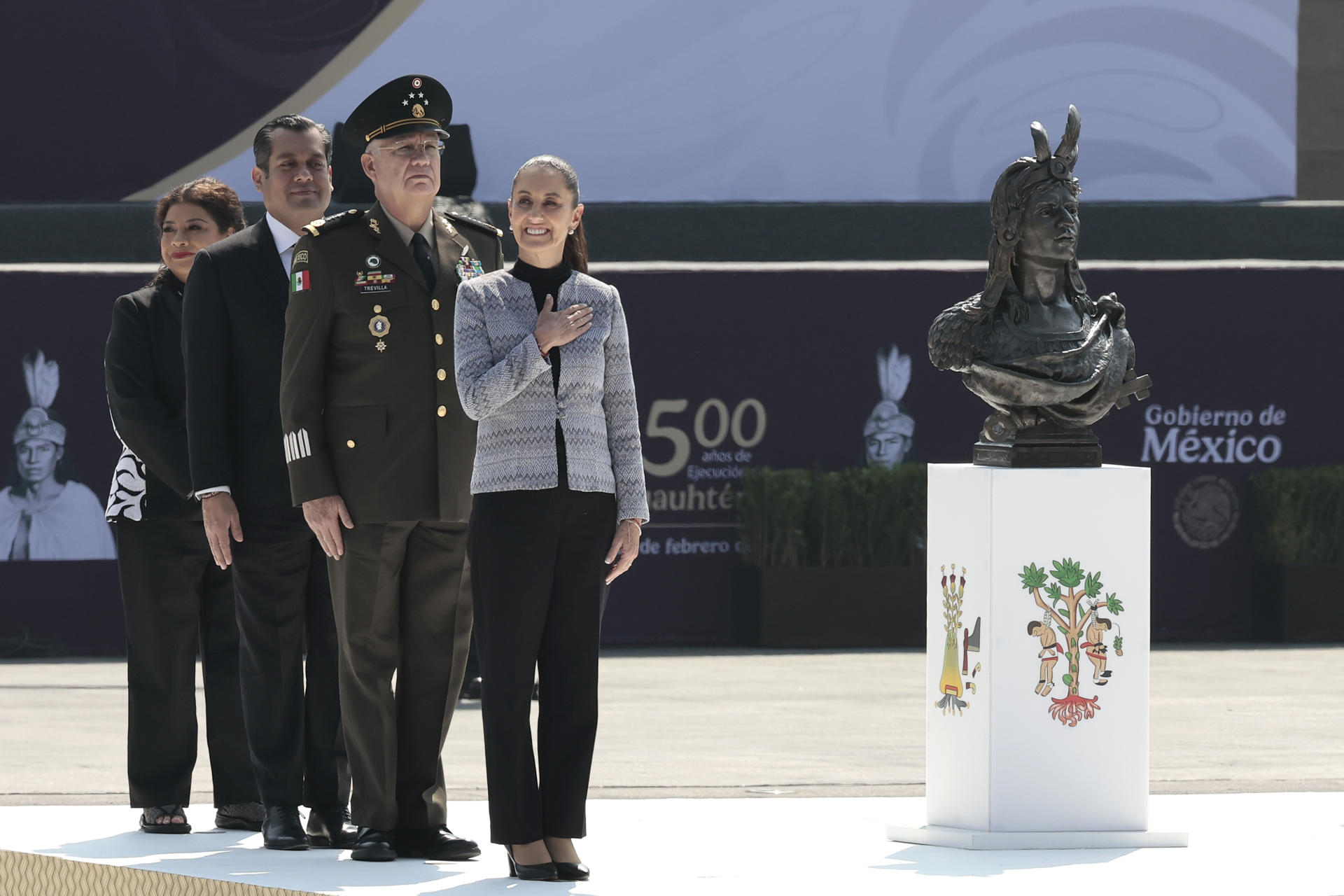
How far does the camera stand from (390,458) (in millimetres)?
5500

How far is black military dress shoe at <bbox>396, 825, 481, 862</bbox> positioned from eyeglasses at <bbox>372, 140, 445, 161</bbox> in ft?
5.91

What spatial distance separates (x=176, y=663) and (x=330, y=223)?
1.41m

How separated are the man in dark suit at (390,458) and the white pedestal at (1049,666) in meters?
1.45

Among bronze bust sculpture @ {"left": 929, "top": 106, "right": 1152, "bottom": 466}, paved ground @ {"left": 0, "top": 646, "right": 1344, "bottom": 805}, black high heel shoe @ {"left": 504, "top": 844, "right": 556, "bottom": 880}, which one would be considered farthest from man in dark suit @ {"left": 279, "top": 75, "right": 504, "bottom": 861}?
paved ground @ {"left": 0, "top": 646, "right": 1344, "bottom": 805}

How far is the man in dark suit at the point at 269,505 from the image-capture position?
572 centimetres

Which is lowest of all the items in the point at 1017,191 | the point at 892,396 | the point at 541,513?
the point at 541,513

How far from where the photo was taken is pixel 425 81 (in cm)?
559

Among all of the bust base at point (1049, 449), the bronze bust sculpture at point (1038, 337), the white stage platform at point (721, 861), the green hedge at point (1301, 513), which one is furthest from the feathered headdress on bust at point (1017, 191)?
the green hedge at point (1301, 513)

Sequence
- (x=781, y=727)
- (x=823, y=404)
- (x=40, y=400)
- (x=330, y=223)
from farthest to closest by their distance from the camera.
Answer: (x=823, y=404) → (x=40, y=400) → (x=781, y=727) → (x=330, y=223)

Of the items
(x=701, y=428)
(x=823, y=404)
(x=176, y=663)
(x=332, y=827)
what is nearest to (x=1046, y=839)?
(x=332, y=827)

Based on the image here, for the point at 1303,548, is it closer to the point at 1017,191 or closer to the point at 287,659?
the point at 1017,191

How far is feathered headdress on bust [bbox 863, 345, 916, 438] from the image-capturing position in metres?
13.2

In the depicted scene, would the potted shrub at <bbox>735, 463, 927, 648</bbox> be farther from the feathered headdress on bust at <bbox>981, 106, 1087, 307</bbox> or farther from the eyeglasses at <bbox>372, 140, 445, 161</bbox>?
the eyeglasses at <bbox>372, 140, 445, 161</bbox>

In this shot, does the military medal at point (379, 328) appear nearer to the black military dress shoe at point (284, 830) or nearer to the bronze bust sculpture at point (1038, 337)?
the black military dress shoe at point (284, 830)
